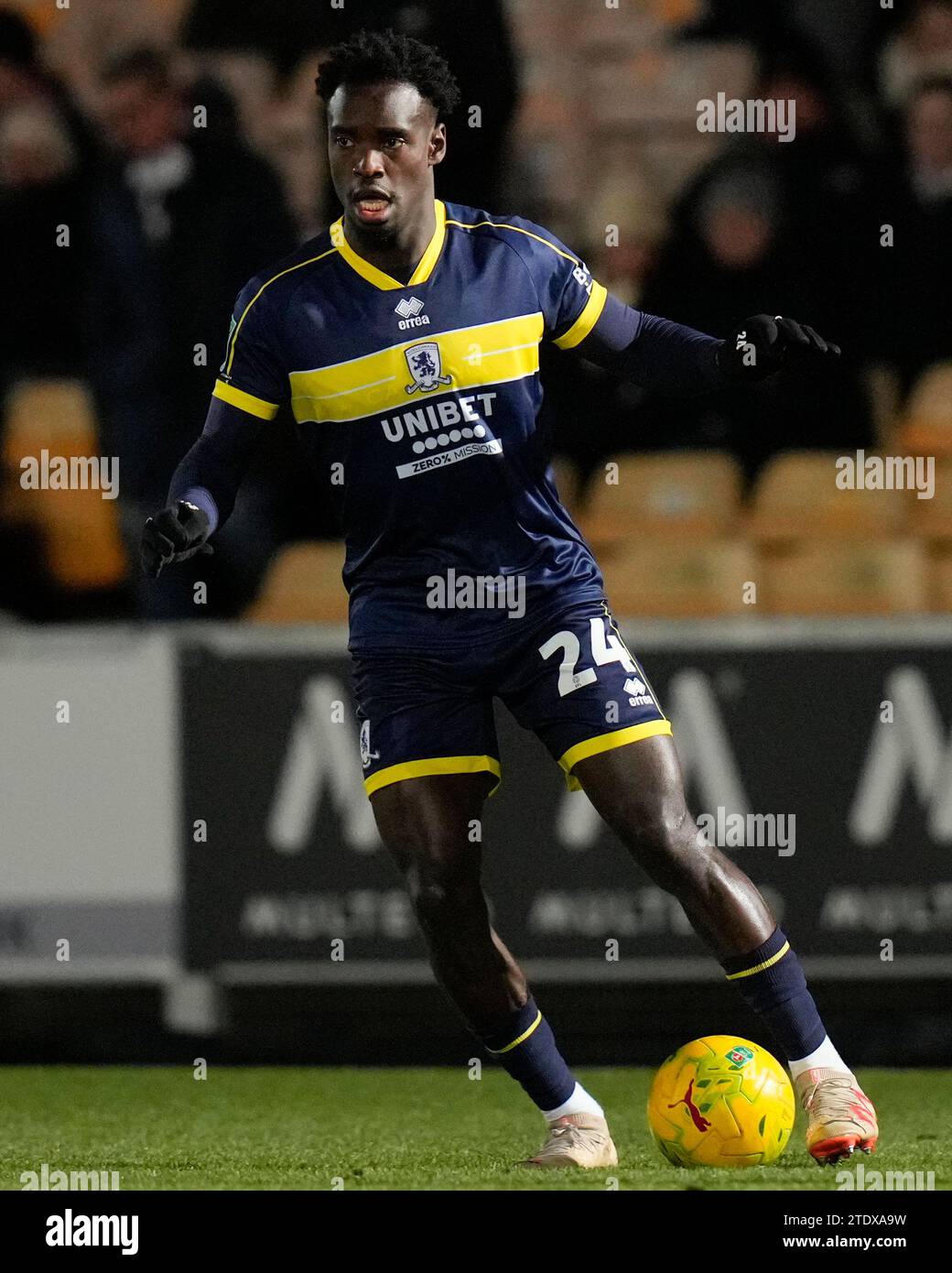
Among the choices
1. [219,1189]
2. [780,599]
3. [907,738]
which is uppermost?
[780,599]

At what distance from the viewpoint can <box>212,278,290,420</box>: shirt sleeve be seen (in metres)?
4.73

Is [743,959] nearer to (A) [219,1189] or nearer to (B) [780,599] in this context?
(A) [219,1189]

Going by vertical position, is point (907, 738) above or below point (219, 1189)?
above

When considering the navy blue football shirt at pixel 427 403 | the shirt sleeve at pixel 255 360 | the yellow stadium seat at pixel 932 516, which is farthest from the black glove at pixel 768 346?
the yellow stadium seat at pixel 932 516

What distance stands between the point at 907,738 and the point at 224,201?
3.13m

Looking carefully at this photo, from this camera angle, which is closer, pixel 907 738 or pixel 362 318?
pixel 362 318

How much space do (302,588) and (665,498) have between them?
1.40 meters

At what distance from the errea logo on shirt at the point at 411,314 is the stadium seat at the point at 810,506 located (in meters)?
3.49

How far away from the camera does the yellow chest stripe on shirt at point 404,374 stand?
4.66 metres

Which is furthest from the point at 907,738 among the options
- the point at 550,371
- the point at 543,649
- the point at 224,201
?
the point at 224,201

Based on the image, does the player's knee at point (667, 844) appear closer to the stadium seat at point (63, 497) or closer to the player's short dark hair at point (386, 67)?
the player's short dark hair at point (386, 67)

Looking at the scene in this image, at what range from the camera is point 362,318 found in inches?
185

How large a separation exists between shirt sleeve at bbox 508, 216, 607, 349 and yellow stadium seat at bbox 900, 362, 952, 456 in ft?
11.5
